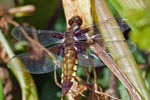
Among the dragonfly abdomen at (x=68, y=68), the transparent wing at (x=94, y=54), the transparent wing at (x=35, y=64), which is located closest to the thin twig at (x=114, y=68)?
the transparent wing at (x=94, y=54)

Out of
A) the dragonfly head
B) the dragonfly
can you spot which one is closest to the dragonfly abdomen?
the dragonfly

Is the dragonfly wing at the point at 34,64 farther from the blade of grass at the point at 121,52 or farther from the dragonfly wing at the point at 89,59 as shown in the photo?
the blade of grass at the point at 121,52

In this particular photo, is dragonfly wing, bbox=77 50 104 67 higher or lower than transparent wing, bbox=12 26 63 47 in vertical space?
lower

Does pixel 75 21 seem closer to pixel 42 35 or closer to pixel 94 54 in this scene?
pixel 94 54

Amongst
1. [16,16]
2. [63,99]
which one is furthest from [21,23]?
[63,99]

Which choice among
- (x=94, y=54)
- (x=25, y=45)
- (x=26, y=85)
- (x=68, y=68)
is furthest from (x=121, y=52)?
(x=25, y=45)

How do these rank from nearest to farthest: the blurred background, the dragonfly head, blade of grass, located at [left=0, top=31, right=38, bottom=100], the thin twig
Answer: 1. the thin twig
2. the dragonfly head
3. blade of grass, located at [left=0, top=31, right=38, bottom=100]
4. the blurred background

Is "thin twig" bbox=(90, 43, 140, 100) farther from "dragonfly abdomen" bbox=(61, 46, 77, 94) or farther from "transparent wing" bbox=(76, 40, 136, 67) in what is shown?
"dragonfly abdomen" bbox=(61, 46, 77, 94)
